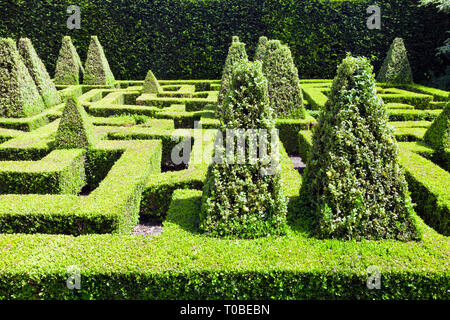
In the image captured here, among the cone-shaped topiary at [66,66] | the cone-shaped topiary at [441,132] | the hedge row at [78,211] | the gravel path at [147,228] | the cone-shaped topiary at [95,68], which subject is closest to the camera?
the hedge row at [78,211]

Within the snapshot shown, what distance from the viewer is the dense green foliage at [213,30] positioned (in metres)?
20.3

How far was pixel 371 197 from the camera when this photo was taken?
4.98 meters

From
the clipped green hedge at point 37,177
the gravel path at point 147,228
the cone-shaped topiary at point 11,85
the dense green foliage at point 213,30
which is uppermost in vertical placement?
the dense green foliage at point 213,30

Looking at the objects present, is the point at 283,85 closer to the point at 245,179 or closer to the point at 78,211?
the point at 245,179

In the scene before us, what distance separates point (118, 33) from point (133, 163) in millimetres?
17055

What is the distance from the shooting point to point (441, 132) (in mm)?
7953

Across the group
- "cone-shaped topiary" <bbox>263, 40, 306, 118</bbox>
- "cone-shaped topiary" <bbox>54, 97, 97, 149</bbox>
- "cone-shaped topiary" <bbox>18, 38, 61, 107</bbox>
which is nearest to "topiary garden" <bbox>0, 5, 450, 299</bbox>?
"cone-shaped topiary" <bbox>54, 97, 97, 149</bbox>

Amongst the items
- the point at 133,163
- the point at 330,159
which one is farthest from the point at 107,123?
the point at 330,159

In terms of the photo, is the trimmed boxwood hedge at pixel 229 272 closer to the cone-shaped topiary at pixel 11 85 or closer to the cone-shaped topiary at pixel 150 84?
the cone-shaped topiary at pixel 11 85

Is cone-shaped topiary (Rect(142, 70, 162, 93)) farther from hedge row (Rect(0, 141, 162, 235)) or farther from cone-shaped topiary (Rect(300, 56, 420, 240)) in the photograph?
cone-shaped topiary (Rect(300, 56, 420, 240))

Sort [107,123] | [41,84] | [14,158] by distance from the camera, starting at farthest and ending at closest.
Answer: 1. [41,84]
2. [107,123]
3. [14,158]

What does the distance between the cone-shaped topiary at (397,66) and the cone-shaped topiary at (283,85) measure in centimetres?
961

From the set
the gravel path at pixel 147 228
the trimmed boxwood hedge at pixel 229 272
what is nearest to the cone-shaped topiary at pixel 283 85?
the gravel path at pixel 147 228
